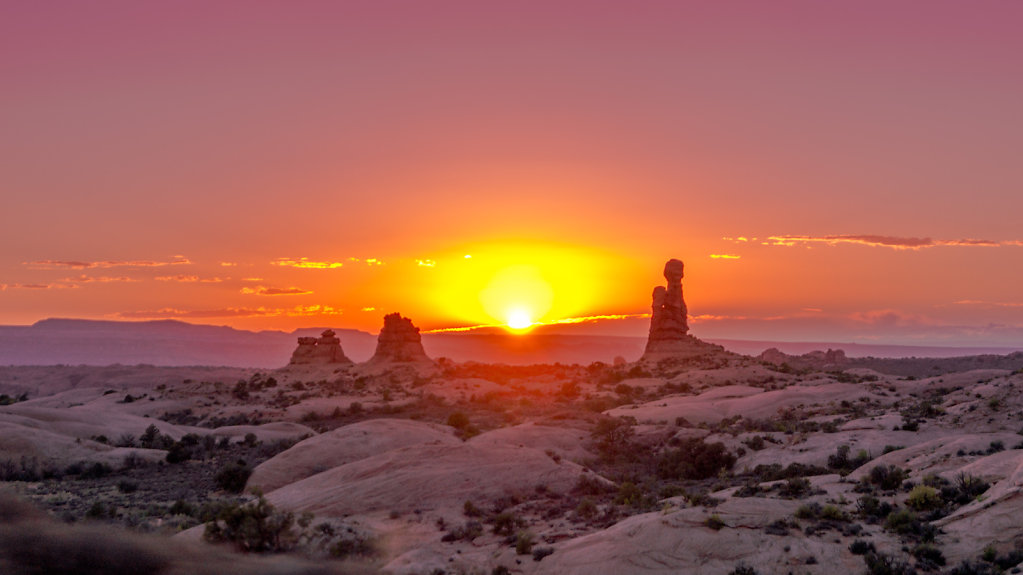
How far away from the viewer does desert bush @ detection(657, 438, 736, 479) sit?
29.8 m

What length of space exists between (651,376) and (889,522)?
5784 centimetres

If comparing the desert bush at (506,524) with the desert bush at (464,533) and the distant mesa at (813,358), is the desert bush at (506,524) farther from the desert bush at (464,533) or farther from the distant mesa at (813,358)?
the distant mesa at (813,358)

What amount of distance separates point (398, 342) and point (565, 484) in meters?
65.4

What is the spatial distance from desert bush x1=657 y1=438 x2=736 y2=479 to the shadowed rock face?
50.2 metres

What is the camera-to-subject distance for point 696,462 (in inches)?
1201

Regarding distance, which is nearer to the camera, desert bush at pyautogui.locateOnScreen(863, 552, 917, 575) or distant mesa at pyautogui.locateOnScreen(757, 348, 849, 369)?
desert bush at pyautogui.locateOnScreen(863, 552, 917, 575)

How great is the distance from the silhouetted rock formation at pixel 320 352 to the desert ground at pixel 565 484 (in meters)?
30.6

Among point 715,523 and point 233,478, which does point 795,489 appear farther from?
point 233,478

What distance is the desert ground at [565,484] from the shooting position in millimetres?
15172

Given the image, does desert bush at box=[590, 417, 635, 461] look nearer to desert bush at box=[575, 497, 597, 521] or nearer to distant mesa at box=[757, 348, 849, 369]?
desert bush at box=[575, 497, 597, 521]

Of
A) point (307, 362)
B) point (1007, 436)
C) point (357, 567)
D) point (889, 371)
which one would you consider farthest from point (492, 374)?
point (357, 567)

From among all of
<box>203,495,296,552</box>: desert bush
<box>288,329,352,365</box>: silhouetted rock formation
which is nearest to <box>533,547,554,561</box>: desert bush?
<box>203,495,296,552</box>: desert bush

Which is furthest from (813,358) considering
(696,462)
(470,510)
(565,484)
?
(470,510)

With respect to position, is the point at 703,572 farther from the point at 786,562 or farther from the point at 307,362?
the point at 307,362
